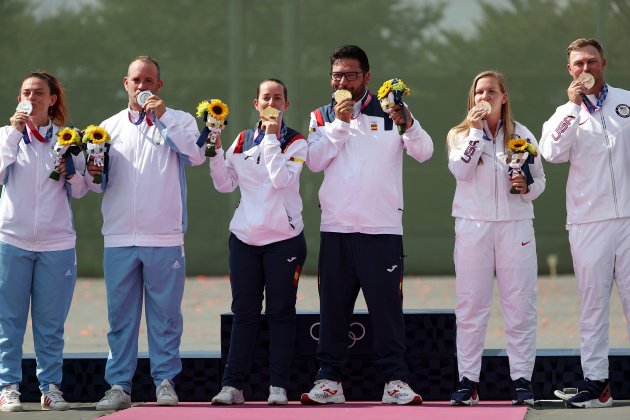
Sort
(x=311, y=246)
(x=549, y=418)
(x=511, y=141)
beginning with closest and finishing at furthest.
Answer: (x=549, y=418)
(x=511, y=141)
(x=311, y=246)

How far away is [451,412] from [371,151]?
1.55 metres

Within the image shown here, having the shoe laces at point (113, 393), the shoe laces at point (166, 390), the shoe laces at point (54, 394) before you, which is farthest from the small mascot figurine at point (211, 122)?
the shoe laces at point (54, 394)

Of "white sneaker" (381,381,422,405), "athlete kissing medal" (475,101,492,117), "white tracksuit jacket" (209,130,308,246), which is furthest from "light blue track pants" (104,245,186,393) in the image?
"athlete kissing medal" (475,101,492,117)

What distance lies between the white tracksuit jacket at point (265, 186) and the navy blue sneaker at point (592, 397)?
1.81 m

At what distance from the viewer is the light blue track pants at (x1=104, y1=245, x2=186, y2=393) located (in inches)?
268

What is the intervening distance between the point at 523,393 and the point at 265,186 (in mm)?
1847

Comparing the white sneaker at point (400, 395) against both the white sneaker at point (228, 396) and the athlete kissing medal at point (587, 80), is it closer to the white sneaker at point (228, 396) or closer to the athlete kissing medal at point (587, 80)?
the white sneaker at point (228, 396)

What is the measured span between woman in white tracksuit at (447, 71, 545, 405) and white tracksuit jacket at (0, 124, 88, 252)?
7.36ft

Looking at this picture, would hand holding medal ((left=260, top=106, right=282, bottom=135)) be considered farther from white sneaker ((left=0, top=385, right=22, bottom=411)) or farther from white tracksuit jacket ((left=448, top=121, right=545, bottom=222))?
white sneaker ((left=0, top=385, right=22, bottom=411))

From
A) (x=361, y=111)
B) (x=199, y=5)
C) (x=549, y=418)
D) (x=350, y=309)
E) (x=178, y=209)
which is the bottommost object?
(x=549, y=418)

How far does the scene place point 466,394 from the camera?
21.8 feet

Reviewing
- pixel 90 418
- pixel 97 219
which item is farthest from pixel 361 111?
pixel 97 219

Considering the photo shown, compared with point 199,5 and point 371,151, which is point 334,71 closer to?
point 371,151

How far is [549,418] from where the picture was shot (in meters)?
6.19
